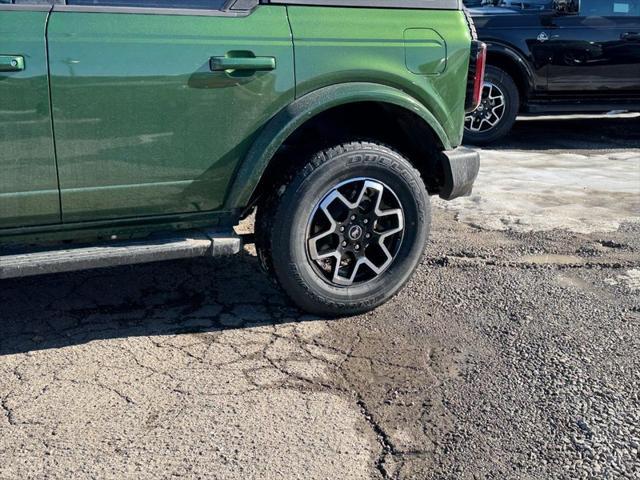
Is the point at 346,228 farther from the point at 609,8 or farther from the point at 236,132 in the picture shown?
the point at 609,8

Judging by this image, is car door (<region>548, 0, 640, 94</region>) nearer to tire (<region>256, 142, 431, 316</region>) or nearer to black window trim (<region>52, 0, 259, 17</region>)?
tire (<region>256, 142, 431, 316</region>)

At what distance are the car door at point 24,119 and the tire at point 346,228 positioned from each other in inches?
42.7

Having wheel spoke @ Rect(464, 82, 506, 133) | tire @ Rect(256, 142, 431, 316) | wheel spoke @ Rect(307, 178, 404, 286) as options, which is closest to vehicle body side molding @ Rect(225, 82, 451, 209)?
tire @ Rect(256, 142, 431, 316)

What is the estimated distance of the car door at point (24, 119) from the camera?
3283 mm

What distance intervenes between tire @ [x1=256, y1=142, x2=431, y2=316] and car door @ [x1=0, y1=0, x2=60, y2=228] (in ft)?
3.56

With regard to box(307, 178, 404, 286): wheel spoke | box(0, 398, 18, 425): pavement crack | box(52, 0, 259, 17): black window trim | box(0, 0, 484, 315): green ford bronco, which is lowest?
box(0, 398, 18, 425): pavement crack

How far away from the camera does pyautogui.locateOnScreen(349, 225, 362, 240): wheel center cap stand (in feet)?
13.3

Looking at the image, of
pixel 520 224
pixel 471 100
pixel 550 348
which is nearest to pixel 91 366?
pixel 550 348

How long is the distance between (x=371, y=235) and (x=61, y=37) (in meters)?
1.77

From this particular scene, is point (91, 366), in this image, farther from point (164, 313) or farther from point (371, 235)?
point (371, 235)

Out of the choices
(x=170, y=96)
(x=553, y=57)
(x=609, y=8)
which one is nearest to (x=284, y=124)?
(x=170, y=96)

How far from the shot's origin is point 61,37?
336 cm

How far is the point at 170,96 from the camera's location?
3.58 m

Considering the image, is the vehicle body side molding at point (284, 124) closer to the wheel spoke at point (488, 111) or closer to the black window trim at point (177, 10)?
the black window trim at point (177, 10)
